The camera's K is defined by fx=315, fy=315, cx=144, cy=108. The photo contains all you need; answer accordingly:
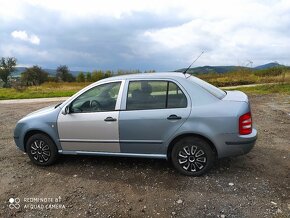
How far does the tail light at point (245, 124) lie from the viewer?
479 centimetres

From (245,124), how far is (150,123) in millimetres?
1474

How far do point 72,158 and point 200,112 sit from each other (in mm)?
2865

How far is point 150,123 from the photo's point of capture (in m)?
5.07

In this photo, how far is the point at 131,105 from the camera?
5258 millimetres

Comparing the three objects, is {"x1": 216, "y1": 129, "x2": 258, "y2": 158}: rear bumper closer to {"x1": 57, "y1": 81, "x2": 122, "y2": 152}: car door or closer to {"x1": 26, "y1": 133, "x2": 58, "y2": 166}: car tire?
{"x1": 57, "y1": 81, "x2": 122, "y2": 152}: car door

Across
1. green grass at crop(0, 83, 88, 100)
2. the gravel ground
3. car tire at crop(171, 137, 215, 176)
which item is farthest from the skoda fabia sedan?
green grass at crop(0, 83, 88, 100)

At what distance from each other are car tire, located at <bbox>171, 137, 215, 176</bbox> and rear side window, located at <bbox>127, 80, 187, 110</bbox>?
1.99 feet

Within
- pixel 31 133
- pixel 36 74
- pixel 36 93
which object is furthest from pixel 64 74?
pixel 31 133

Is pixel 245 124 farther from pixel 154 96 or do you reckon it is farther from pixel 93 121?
pixel 93 121

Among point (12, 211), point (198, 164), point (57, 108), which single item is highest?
point (57, 108)

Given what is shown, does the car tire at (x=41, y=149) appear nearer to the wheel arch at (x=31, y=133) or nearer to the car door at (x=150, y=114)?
the wheel arch at (x=31, y=133)

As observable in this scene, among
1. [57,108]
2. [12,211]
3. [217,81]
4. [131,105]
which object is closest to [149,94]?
[131,105]

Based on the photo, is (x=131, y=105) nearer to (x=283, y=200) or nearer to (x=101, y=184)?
(x=101, y=184)

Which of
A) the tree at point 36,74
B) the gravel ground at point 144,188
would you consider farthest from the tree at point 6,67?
the gravel ground at point 144,188
